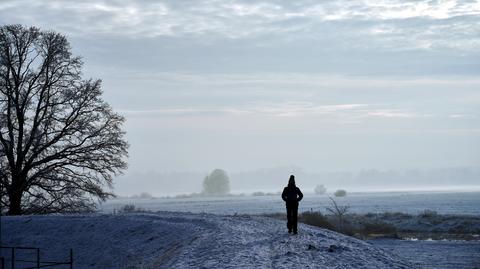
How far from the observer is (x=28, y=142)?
43938 mm

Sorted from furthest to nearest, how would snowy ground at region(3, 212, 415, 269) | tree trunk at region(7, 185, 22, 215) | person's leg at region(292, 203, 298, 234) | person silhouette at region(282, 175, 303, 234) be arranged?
tree trunk at region(7, 185, 22, 215) → person's leg at region(292, 203, 298, 234) → person silhouette at region(282, 175, 303, 234) → snowy ground at region(3, 212, 415, 269)

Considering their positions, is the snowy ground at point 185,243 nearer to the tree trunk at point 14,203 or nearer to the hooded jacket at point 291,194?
the hooded jacket at point 291,194

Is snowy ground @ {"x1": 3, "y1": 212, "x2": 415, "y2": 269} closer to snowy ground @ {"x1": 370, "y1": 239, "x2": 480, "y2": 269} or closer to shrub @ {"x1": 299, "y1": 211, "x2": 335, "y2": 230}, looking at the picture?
A: snowy ground @ {"x1": 370, "y1": 239, "x2": 480, "y2": 269}

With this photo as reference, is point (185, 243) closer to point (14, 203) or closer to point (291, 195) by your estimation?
point (291, 195)

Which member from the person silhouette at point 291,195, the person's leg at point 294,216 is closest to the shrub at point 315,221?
the person's leg at point 294,216

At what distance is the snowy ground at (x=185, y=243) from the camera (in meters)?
22.3

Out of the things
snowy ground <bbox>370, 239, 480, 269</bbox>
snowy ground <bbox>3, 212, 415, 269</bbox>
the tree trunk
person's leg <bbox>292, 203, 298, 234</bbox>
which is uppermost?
the tree trunk

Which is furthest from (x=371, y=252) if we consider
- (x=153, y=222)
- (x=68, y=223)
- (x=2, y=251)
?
(x=2, y=251)

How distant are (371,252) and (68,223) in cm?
1854

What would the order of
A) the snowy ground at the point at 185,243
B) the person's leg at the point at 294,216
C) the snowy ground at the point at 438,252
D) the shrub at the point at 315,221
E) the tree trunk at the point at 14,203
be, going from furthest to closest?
the shrub at the point at 315,221
the tree trunk at the point at 14,203
the snowy ground at the point at 438,252
the person's leg at the point at 294,216
the snowy ground at the point at 185,243

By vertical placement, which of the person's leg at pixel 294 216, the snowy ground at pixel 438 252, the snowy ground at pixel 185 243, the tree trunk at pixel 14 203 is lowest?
the snowy ground at pixel 438 252

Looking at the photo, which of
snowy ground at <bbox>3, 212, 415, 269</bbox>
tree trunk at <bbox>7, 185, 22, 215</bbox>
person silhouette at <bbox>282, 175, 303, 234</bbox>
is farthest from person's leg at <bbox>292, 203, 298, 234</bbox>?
tree trunk at <bbox>7, 185, 22, 215</bbox>

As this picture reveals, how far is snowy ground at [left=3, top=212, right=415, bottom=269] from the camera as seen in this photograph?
73.3 ft

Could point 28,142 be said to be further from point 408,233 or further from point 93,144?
point 408,233
